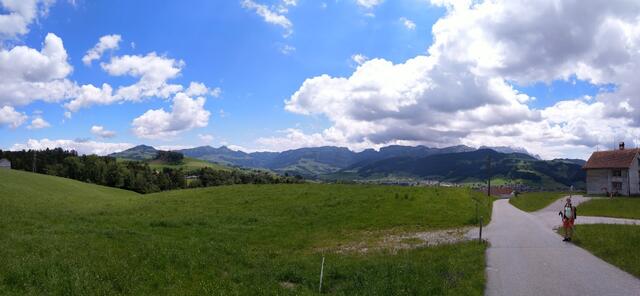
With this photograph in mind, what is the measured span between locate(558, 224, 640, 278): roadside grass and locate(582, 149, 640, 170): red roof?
245 ft

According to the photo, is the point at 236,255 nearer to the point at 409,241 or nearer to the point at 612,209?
the point at 409,241

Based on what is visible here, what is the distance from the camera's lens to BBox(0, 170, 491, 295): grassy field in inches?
537

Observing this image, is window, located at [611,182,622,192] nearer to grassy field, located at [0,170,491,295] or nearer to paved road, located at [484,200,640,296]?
grassy field, located at [0,170,491,295]

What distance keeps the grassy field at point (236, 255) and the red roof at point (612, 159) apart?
6933 centimetres

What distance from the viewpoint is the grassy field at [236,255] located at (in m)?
13.7

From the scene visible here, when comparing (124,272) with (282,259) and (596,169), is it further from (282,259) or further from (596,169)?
(596,169)

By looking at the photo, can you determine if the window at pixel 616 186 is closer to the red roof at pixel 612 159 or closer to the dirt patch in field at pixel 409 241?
the red roof at pixel 612 159

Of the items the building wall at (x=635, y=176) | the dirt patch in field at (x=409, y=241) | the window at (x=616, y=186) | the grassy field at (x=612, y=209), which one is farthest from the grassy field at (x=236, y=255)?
the building wall at (x=635, y=176)

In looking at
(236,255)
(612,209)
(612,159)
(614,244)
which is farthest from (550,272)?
(612,159)

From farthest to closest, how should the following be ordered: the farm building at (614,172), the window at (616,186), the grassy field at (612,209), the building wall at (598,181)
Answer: the building wall at (598,181), the window at (616,186), the farm building at (614,172), the grassy field at (612,209)

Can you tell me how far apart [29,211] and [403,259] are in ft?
101

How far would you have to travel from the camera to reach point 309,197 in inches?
2085

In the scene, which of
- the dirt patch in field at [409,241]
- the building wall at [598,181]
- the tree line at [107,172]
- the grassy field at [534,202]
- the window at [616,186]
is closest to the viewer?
the dirt patch in field at [409,241]

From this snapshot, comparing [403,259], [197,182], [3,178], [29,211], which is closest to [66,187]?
[3,178]
